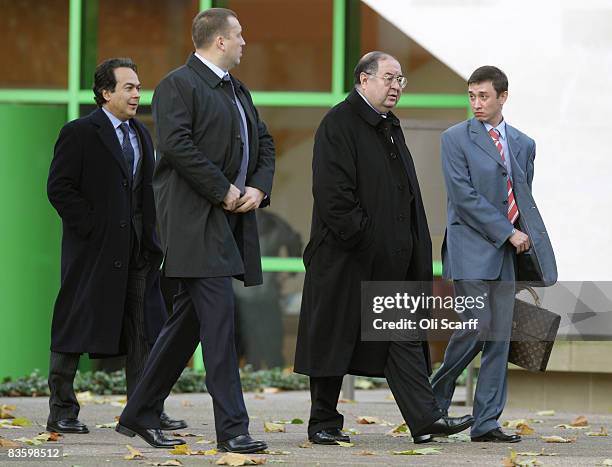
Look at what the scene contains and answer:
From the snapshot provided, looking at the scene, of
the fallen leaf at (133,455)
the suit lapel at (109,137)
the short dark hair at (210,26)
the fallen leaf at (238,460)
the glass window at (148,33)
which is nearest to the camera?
the fallen leaf at (238,460)

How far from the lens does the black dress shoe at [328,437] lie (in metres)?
7.38

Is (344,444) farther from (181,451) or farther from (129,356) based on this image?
(129,356)

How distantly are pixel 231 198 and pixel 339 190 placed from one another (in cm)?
69

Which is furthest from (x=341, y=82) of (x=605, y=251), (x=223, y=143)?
(x=223, y=143)

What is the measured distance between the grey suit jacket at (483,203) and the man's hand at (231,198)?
4.75 ft

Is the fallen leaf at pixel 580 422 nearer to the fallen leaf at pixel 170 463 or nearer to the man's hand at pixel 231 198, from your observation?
the man's hand at pixel 231 198

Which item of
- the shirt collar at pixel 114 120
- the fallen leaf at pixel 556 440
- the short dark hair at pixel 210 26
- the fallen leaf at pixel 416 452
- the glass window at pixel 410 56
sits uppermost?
the glass window at pixel 410 56

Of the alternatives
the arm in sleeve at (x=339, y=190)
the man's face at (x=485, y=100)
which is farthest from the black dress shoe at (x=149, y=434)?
the man's face at (x=485, y=100)

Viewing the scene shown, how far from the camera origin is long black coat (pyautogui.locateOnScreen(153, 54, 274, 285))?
6.73 metres

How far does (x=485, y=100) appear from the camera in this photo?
25.5ft

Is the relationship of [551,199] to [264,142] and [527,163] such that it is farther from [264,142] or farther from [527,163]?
[264,142]

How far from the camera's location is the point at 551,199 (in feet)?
36.1

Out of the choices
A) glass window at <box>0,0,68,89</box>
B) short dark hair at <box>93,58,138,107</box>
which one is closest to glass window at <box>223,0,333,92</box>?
glass window at <box>0,0,68,89</box>

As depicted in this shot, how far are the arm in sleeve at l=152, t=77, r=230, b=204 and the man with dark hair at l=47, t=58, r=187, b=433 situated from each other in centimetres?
119
